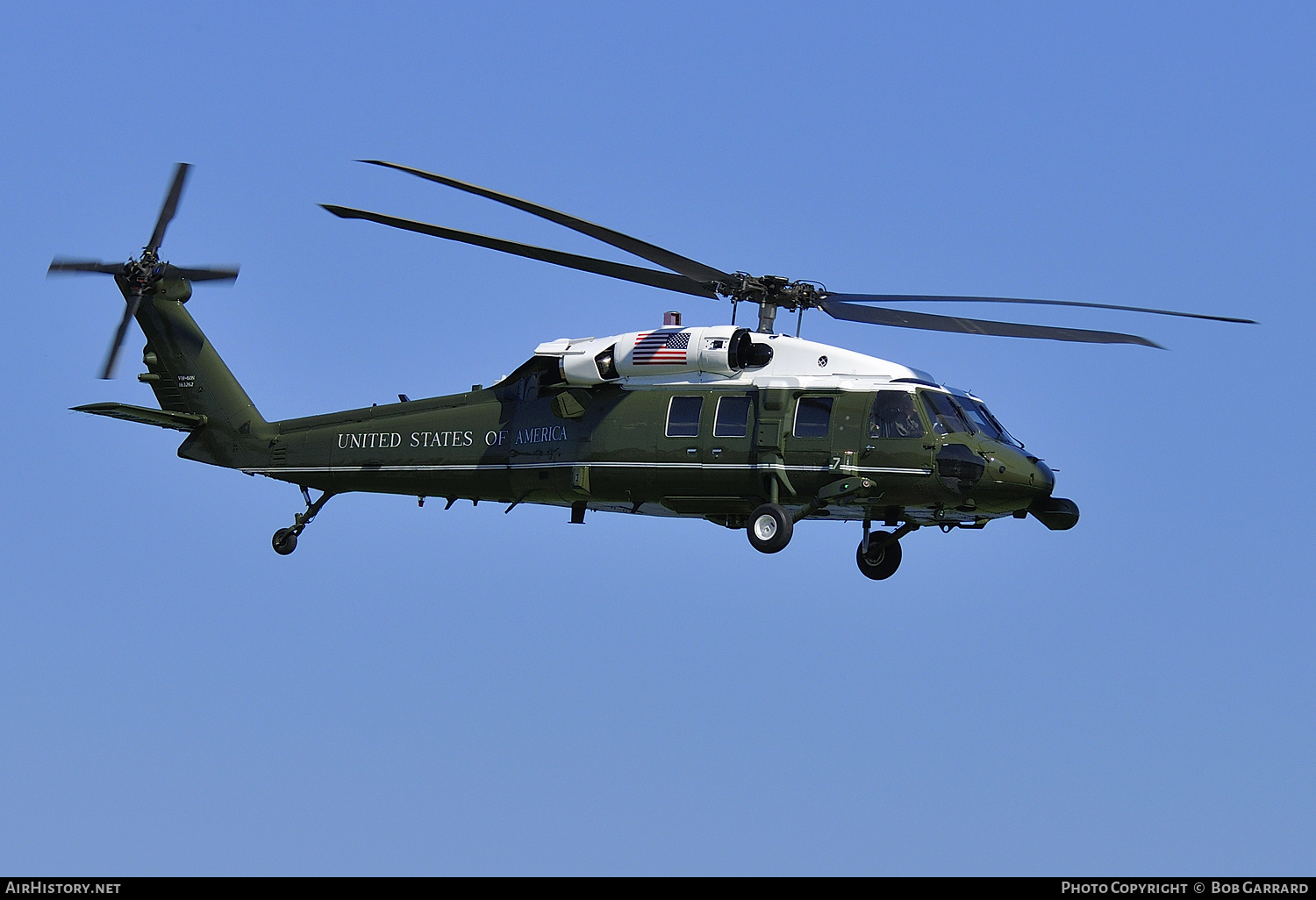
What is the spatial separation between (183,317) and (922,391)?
13403mm

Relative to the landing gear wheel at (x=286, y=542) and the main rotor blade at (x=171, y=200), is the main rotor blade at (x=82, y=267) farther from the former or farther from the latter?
the landing gear wheel at (x=286, y=542)

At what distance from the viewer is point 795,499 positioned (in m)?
24.8

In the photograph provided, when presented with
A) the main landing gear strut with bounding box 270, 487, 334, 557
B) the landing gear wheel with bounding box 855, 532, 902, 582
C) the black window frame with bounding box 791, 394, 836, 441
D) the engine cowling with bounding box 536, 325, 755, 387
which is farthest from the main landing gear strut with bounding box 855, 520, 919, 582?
the main landing gear strut with bounding box 270, 487, 334, 557

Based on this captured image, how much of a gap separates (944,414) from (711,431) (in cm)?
331

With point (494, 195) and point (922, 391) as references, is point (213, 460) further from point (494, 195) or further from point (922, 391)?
point (922, 391)

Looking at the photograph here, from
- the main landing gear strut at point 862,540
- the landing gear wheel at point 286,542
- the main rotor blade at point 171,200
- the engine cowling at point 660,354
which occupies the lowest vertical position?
the landing gear wheel at point 286,542

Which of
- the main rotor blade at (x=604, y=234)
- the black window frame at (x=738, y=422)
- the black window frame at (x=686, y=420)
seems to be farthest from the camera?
the black window frame at (x=686, y=420)

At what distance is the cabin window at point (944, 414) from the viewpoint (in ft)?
79.5

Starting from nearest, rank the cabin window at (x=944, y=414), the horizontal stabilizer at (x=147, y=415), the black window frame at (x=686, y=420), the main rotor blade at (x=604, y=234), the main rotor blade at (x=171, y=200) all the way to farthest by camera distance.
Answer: the main rotor blade at (x=604, y=234)
the cabin window at (x=944, y=414)
the black window frame at (x=686, y=420)
the horizontal stabilizer at (x=147, y=415)
the main rotor blade at (x=171, y=200)

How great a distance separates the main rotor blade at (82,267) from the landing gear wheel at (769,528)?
492 inches

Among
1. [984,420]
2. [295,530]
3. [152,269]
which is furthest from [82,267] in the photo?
[984,420]

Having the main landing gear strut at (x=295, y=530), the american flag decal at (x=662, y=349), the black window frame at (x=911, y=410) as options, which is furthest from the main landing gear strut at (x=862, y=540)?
the main landing gear strut at (x=295, y=530)

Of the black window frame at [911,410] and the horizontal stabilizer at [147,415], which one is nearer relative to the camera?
the black window frame at [911,410]
